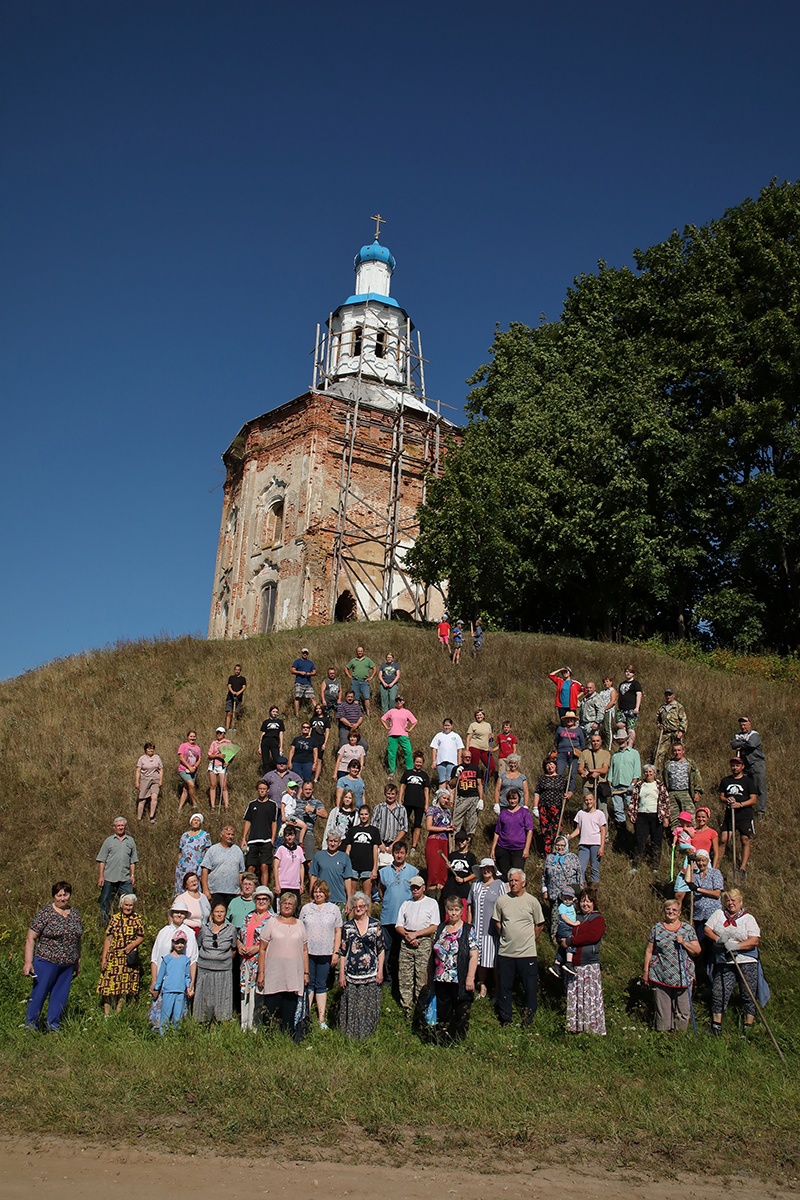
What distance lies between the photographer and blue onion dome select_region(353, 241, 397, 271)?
43531mm

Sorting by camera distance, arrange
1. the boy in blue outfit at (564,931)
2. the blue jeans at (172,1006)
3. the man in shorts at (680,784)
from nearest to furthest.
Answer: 1. the blue jeans at (172,1006)
2. the boy in blue outfit at (564,931)
3. the man in shorts at (680,784)

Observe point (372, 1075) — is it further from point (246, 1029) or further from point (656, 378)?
point (656, 378)

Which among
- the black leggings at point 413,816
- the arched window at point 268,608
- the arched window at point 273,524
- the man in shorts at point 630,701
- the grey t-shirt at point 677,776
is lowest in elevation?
the black leggings at point 413,816

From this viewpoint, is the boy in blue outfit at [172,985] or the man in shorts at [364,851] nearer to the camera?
the boy in blue outfit at [172,985]

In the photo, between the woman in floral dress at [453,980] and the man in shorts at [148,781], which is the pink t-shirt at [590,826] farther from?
the man in shorts at [148,781]

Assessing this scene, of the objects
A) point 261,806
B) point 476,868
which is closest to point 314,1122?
point 476,868

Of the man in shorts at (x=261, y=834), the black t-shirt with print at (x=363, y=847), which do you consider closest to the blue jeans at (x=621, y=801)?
the black t-shirt with print at (x=363, y=847)

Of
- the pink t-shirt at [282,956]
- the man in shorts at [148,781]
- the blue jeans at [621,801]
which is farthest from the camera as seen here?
the man in shorts at [148,781]

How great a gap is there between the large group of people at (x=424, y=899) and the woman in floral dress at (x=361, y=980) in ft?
0.05

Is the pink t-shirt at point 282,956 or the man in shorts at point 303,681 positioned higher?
the man in shorts at point 303,681

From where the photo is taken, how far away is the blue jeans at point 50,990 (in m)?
9.31

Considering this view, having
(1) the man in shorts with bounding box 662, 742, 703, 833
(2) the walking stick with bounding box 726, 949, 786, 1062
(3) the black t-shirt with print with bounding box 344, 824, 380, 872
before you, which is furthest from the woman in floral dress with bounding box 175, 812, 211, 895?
(1) the man in shorts with bounding box 662, 742, 703, 833

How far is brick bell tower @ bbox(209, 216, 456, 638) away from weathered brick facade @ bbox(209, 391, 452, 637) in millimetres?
47

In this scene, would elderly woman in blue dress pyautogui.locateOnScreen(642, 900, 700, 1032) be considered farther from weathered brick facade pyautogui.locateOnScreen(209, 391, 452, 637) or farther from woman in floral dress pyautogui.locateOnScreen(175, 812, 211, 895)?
weathered brick facade pyautogui.locateOnScreen(209, 391, 452, 637)
